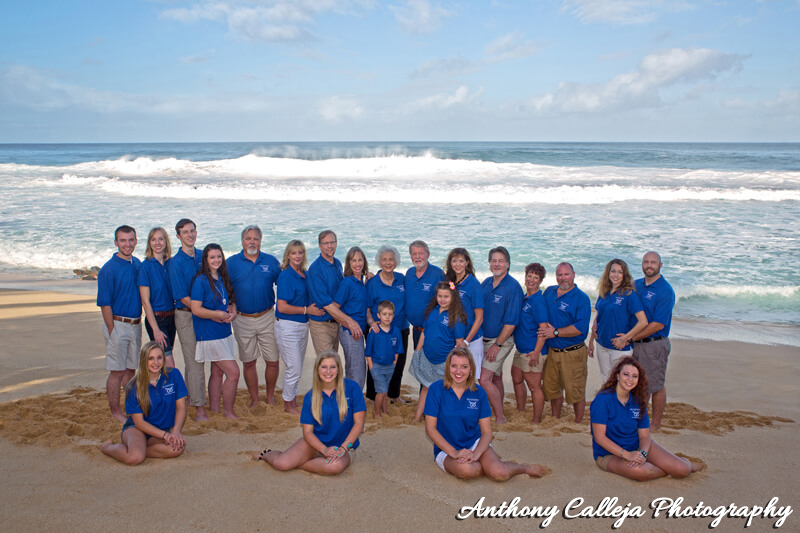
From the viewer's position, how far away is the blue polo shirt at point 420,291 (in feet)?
18.7

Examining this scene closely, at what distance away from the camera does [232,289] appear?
5.70 meters

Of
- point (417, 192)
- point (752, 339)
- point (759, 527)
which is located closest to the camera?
point (759, 527)

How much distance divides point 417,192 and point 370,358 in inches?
708

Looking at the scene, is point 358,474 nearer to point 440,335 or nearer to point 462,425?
point 462,425

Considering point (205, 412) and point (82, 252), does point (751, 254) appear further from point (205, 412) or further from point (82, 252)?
point (82, 252)

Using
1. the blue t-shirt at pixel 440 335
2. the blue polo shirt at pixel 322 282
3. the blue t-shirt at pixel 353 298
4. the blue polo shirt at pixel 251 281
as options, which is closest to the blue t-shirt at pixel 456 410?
the blue t-shirt at pixel 440 335

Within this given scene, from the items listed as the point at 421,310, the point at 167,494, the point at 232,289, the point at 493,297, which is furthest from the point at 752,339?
the point at 167,494

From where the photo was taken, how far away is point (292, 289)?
5.74 m

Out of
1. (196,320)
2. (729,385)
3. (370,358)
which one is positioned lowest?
(729,385)

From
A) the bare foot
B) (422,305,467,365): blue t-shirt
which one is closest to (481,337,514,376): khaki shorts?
(422,305,467,365): blue t-shirt

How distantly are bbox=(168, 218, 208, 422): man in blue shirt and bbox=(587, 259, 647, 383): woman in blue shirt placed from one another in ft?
12.7

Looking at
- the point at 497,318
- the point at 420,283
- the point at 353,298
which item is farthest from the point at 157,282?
the point at 497,318

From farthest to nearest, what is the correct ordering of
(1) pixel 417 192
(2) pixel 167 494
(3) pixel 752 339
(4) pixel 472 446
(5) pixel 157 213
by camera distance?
1. (1) pixel 417 192
2. (5) pixel 157 213
3. (3) pixel 752 339
4. (4) pixel 472 446
5. (2) pixel 167 494

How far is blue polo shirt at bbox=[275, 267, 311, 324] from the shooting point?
5734mm
